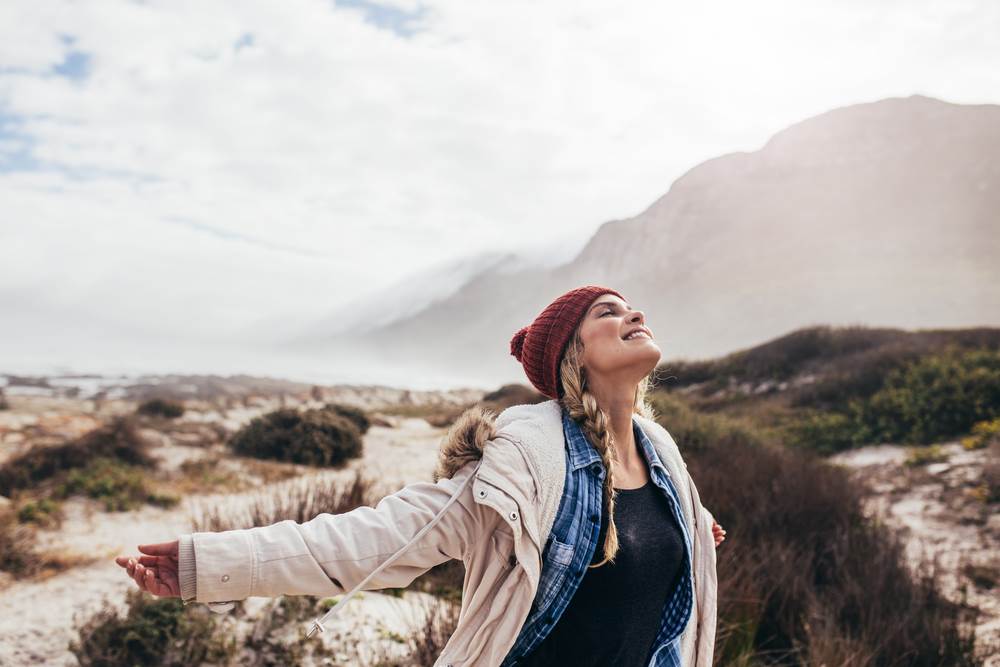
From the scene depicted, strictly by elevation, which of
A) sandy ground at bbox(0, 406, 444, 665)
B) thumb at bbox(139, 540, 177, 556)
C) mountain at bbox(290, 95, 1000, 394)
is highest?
mountain at bbox(290, 95, 1000, 394)

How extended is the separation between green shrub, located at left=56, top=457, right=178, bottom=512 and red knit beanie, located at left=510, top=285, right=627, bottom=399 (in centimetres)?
692

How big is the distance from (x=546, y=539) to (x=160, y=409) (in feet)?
48.8

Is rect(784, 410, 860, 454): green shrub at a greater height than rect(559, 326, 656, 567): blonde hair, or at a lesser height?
lesser

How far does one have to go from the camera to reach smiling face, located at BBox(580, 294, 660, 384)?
1.92 meters

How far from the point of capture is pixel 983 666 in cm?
353

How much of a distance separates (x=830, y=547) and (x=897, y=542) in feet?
1.65

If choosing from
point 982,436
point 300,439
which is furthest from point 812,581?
point 300,439

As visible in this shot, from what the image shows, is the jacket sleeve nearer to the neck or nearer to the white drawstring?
the white drawstring

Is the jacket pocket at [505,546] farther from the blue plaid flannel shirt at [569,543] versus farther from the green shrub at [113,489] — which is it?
the green shrub at [113,489]

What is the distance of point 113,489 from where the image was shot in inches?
293

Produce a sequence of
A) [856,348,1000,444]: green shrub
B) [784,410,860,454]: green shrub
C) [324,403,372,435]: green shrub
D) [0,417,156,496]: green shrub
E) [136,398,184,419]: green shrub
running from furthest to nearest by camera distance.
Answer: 1. [136,398,184,419]: green shrub
2. [324,403,372,435]: green shrub
3. [784,410,860,454]: green shrub
4. [856,348,1000,444]: green shrub
5. [0,417,156,496]: green shrub

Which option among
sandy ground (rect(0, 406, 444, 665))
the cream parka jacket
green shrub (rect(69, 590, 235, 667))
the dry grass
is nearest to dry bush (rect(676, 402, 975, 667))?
sandy ground (rect(0, 406, 444, 665))

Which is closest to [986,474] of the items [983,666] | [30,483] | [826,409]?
[983,666]

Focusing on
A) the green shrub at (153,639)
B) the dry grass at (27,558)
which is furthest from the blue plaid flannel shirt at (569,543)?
the dry grass at (27,558)
